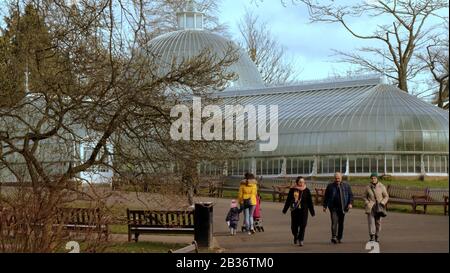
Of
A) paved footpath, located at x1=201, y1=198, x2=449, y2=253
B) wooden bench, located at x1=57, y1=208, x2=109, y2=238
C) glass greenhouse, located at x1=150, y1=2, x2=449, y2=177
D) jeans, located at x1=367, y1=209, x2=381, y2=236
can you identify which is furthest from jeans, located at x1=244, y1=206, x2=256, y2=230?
glass greenhouse, located at x1=150, y1=2, x2=449, y2=177

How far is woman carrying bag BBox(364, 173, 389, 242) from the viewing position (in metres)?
14.0

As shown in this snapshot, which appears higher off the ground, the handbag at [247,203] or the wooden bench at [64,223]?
the wooden bench at [64,223]

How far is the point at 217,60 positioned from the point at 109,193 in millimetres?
4808

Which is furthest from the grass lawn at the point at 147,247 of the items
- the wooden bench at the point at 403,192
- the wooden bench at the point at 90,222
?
the wooden bench at the point at 403,192

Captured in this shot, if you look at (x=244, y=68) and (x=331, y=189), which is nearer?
(x=331, y=189)

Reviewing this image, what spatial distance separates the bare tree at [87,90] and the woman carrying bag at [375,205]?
3.71 meters

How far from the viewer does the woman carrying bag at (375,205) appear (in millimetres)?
13992

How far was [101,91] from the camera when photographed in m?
12.3

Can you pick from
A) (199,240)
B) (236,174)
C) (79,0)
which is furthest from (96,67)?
(236,174)

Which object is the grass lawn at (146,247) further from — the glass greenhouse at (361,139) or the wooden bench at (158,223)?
the glass greenhouse at (361,139)

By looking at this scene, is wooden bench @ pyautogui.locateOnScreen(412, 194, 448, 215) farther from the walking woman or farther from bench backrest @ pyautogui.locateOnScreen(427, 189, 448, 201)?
the walking woman

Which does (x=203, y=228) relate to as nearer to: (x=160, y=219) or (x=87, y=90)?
(x=160, y=219)

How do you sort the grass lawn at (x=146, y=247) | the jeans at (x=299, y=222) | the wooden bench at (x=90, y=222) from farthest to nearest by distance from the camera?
the jeans at (x=299, y=222)
the grass lawn at (x=146, y=247)
the wooden bench at (x=90, y=222)
